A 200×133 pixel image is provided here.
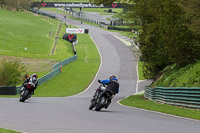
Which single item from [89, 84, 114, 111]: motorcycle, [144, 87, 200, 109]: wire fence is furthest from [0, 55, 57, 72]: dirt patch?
[89, 84, 114, 111]: motorcycle

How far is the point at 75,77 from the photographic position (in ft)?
168

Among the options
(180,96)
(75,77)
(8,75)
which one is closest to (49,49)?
(75,77)

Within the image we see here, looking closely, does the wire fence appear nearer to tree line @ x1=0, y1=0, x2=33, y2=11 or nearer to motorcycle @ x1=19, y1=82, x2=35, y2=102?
motorcycle @ x1=19, y1=82, x2=35, y2=102

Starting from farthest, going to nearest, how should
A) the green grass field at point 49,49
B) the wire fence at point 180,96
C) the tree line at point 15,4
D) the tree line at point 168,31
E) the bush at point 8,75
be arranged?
the tree line at point 15,4 → the green grass field at point 49,49 → the bush at point 8,75 → the tree line at point 168,31 → the wire fence at point 180,96

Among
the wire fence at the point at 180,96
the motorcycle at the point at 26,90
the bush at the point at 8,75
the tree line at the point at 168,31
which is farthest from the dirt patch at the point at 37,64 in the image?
the motorcycle at the point at 26,90

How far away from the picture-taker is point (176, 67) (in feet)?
94.0

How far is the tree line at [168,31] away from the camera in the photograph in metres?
25.1

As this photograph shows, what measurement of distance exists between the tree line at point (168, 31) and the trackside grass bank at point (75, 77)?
32.0ft

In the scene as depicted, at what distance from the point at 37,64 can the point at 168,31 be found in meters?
33.3

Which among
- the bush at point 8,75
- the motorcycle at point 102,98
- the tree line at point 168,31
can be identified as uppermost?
the tree line at point 168,31

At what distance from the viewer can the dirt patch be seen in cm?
5488

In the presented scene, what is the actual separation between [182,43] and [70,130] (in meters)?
17.4

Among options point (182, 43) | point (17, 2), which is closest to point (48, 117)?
point (182, 43)

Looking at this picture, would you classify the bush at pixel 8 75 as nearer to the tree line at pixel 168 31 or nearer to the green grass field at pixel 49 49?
the green grass field at pixel 49 49
